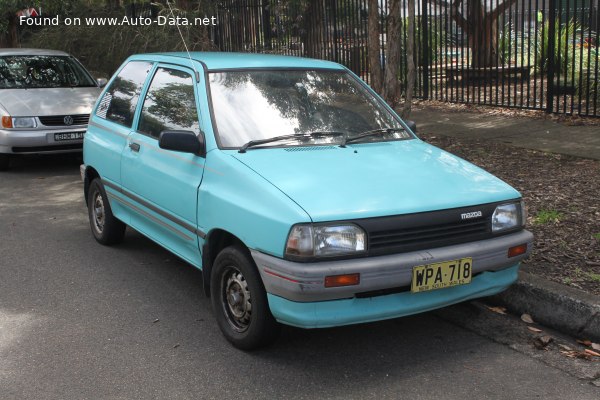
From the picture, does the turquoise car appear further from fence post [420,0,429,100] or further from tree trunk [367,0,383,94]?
fence post [420,0,429,100]

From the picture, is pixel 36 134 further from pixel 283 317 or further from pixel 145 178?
pixel 283 317

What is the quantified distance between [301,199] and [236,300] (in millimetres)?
811

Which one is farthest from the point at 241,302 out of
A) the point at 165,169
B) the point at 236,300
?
the point at 165,169

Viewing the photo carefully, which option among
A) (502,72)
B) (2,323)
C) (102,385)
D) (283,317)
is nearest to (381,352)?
(283,317)

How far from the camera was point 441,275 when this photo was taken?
4.06 m

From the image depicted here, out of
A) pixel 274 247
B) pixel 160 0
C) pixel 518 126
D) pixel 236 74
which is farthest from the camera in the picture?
pixel 160 0

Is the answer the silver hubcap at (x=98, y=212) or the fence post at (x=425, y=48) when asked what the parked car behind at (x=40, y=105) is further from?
the fence post at (x=425, y=48)

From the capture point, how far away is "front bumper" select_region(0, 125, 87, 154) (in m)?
9.96

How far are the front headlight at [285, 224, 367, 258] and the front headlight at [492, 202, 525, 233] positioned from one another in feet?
2.98

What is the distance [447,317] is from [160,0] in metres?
14.6

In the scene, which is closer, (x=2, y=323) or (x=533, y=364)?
(x=533, y=364)

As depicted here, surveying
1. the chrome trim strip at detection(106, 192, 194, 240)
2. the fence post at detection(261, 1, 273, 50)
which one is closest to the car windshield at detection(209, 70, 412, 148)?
the chrome trim strip at detection(106, 192, 194, 240)

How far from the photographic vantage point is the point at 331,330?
4.75 m

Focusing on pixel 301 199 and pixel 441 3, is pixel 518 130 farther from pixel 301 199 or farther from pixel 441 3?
pixel 301 199
